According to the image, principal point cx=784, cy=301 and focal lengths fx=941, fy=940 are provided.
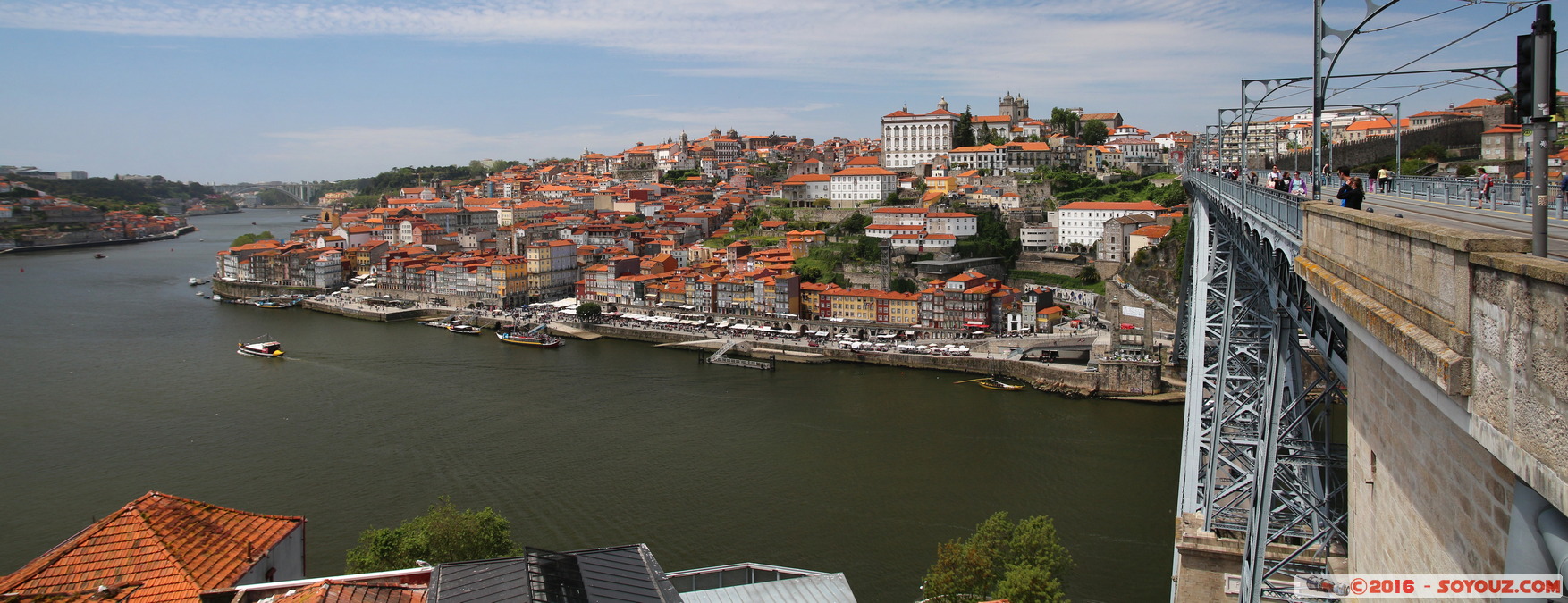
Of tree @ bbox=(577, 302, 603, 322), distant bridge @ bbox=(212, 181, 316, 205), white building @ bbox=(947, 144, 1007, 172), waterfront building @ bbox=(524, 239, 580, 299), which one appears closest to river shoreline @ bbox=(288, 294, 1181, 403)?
tree @ bbox=(577, 302, 603, 322)

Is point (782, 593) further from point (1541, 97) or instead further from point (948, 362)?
point (948, 362)

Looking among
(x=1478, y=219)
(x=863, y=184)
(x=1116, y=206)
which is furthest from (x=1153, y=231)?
(x=1478, y=219)

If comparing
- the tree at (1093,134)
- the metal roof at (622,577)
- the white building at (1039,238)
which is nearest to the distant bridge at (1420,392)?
the metal roof at (622,577)

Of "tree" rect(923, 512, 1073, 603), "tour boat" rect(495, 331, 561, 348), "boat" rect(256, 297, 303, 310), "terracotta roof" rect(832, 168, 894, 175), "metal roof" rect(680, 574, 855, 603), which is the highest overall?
"terracotta roof" rect(832, 168, 894, 175)

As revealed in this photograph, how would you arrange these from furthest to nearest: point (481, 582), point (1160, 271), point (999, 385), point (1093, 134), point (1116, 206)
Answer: point (1093, 134), point (1116, 206), point (1160, 271), point (999, 385), point (481, 582)

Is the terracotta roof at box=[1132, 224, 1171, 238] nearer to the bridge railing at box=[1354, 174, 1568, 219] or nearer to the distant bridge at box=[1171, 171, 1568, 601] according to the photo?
the bridge railing at box=[1354, 174, 1568, 219]

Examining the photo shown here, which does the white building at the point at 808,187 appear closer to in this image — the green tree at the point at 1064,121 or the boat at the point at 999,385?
the green tree at the point at 1064,121

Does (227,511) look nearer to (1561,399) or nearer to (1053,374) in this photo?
(1561,399)
